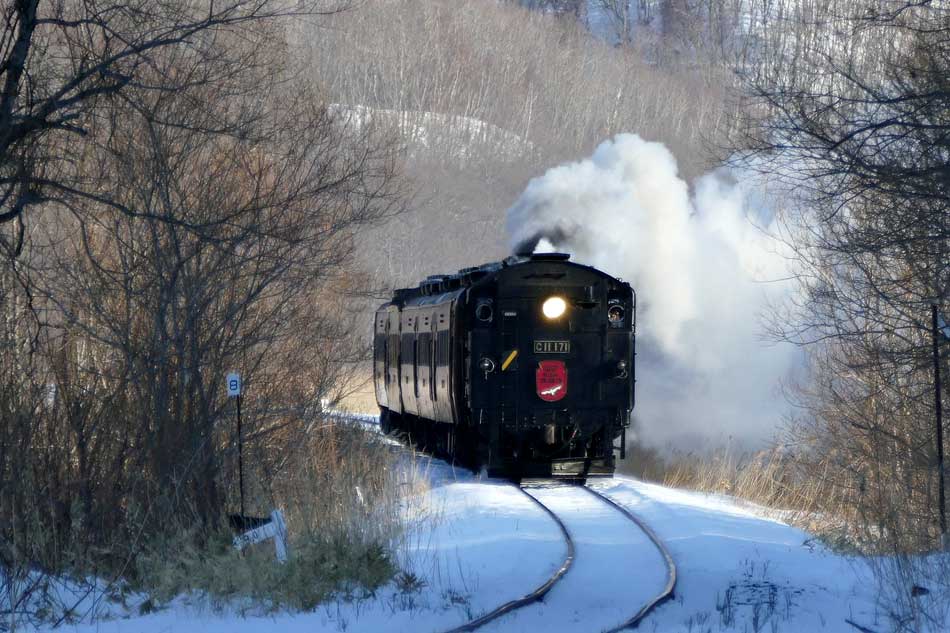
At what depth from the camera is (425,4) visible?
86.6 metres

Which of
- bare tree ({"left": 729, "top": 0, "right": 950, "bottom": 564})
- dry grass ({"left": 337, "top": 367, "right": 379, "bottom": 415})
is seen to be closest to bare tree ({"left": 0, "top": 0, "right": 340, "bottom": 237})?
bare tree ({"left": 729, "top": 0, "right": 950, "bottom": 564})

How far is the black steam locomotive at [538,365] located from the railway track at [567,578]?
5.87 feet

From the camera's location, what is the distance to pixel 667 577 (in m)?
10.9

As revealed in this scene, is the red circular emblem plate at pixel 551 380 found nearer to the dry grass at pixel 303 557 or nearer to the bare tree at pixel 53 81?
the dry grass at pixel 303 557

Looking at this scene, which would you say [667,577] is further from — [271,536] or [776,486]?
[776,486]

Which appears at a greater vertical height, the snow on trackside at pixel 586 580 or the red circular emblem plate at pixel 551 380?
the red circular emblem plate at pixel 551 380

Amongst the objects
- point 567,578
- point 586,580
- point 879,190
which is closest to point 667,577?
point 586,580

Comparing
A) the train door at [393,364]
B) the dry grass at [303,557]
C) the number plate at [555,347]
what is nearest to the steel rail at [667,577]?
the dry grass at [303,557]

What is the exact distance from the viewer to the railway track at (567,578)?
916 centimetres

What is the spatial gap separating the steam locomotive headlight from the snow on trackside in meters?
3.70

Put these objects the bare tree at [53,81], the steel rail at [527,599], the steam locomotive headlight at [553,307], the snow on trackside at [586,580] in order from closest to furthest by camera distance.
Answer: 1. the steel rail at [527,599]
2. the snow on trackside at [586,580]
3. the bare tree at [53,81]
4. the steam locomotive headlight at [553,307]

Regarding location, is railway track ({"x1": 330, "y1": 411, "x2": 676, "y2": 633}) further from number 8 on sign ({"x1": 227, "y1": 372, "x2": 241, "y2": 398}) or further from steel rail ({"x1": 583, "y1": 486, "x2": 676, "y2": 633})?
number 8 on sign ({"x1": 227, "y1": 372, "x2": 241, "y2": 398})

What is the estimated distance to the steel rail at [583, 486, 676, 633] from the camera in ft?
30.3

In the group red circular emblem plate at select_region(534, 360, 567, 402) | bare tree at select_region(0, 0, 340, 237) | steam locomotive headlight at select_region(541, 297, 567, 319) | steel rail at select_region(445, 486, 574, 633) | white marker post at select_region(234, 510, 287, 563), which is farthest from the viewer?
steam locomotive headlight at select_region(541, 297, 567, 319)
